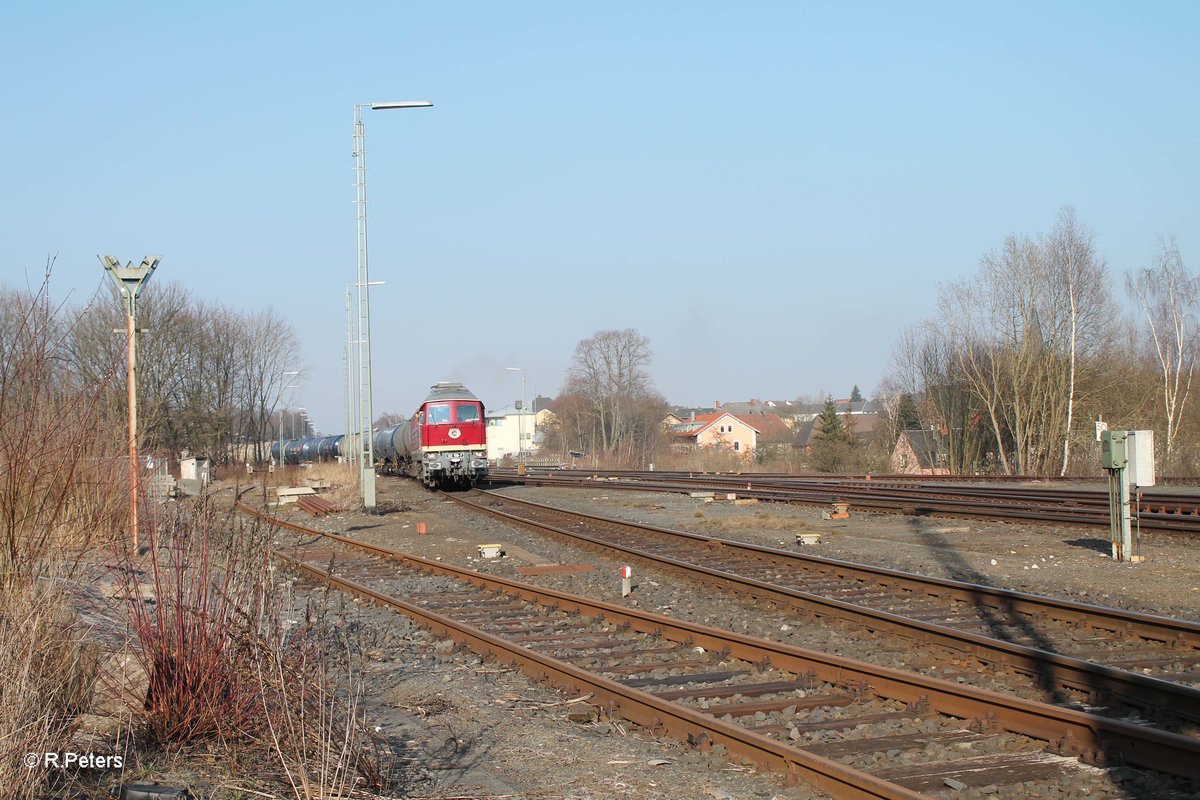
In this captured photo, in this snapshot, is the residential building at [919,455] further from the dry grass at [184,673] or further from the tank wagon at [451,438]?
the dry grass at [184,673]

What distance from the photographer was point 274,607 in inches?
217

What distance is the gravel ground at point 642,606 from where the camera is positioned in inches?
215

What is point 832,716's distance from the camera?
20.9 ft

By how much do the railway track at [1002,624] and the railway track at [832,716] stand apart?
3.29 ft

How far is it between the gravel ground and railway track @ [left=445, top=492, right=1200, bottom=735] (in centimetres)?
25

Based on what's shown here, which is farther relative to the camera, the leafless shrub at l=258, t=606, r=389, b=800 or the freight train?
the freight train

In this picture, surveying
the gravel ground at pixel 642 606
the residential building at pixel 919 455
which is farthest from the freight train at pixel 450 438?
the residential building at pixel 919 455

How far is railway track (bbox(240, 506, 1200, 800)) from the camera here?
5.09 meters

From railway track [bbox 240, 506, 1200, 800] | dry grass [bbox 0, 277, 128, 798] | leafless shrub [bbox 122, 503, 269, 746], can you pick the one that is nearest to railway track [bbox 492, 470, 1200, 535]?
railway track [bbox 240, 506, 1200, 800]

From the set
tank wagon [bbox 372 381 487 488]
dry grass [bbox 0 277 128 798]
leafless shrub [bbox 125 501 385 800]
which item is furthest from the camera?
tank wagon [bbox 372 381 487 488]

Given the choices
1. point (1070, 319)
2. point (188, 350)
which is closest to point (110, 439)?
point (188, 350)

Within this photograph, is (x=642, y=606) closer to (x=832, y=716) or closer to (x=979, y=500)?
(x=832, y=716)

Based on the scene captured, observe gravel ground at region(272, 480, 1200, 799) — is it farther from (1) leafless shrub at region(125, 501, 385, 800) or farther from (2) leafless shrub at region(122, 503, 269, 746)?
(2) leafless shrub at region(122, 503, 269, 746)

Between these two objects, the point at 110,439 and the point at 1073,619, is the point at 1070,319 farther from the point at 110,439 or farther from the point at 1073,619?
the point at 110,439
